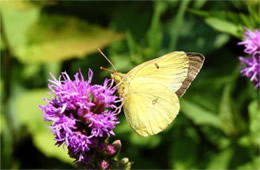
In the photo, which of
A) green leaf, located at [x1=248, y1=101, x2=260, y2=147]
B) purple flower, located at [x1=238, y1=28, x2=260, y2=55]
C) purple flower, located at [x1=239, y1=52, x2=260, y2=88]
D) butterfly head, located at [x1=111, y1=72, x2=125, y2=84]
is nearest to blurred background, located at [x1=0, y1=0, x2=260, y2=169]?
green leaf, located at [x1=248, y1=101, x2=260, y2=147]

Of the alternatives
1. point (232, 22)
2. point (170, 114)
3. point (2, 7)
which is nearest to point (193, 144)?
point (232, 22)

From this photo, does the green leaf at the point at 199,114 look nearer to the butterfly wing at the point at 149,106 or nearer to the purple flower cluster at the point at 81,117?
the butterfly wing at the point at 149,106

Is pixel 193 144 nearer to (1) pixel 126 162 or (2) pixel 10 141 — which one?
(1) pixel 126 162

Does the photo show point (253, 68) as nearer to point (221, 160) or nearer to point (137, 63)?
point (137, 63)

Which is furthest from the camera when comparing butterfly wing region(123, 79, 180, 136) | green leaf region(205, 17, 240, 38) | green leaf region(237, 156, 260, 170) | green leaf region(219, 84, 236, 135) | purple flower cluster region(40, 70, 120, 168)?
green leaf region(219, 84, 236, 135)

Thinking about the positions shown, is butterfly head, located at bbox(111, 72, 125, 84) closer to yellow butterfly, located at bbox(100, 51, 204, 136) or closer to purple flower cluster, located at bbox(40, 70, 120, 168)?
yellow butterfly, located at bbox(100, 51, 204, 136)

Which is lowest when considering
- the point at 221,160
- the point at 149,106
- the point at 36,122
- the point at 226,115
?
the point at 221,160

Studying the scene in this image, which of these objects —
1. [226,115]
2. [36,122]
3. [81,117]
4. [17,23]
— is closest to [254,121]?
[226,115]
